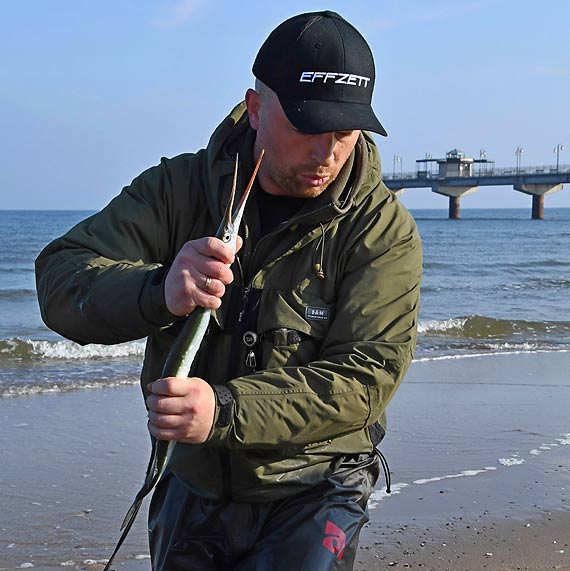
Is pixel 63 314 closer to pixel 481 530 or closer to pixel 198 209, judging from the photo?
pixel 198 209

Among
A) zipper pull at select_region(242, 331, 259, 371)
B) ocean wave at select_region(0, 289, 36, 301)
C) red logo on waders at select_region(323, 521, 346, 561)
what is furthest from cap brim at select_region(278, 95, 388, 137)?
ocean wave at select_region(0, 289, 36, 301)

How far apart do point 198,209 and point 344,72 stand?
72 centimetres

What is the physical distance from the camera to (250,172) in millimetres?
3516

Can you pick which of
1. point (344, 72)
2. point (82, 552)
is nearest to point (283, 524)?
point (344, 72)

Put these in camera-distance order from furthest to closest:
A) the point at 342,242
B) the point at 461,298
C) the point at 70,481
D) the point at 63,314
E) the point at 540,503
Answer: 1. the point at 461,298
2. the point at 70,481
3. the point at 540,503
4. the point at 342,242
5. the point at 63,314

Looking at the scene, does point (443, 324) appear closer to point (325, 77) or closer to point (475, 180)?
point (325, 77)

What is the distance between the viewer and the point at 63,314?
314cm

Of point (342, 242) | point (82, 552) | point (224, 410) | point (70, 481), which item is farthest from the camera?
point (70, 481)

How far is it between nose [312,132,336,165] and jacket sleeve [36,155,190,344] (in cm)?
58

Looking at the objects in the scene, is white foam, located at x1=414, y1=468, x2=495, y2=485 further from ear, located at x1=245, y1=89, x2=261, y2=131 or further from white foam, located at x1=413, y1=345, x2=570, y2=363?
white foam, located at x1=413, y1=345, x2=570, y2=363

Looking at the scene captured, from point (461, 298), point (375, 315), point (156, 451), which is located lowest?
point (461, 298)

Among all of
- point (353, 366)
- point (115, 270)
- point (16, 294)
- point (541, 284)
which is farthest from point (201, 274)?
point (541, 284)

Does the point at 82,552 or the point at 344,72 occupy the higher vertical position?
the point at 344,72

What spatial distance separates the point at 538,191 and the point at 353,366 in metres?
95.2
